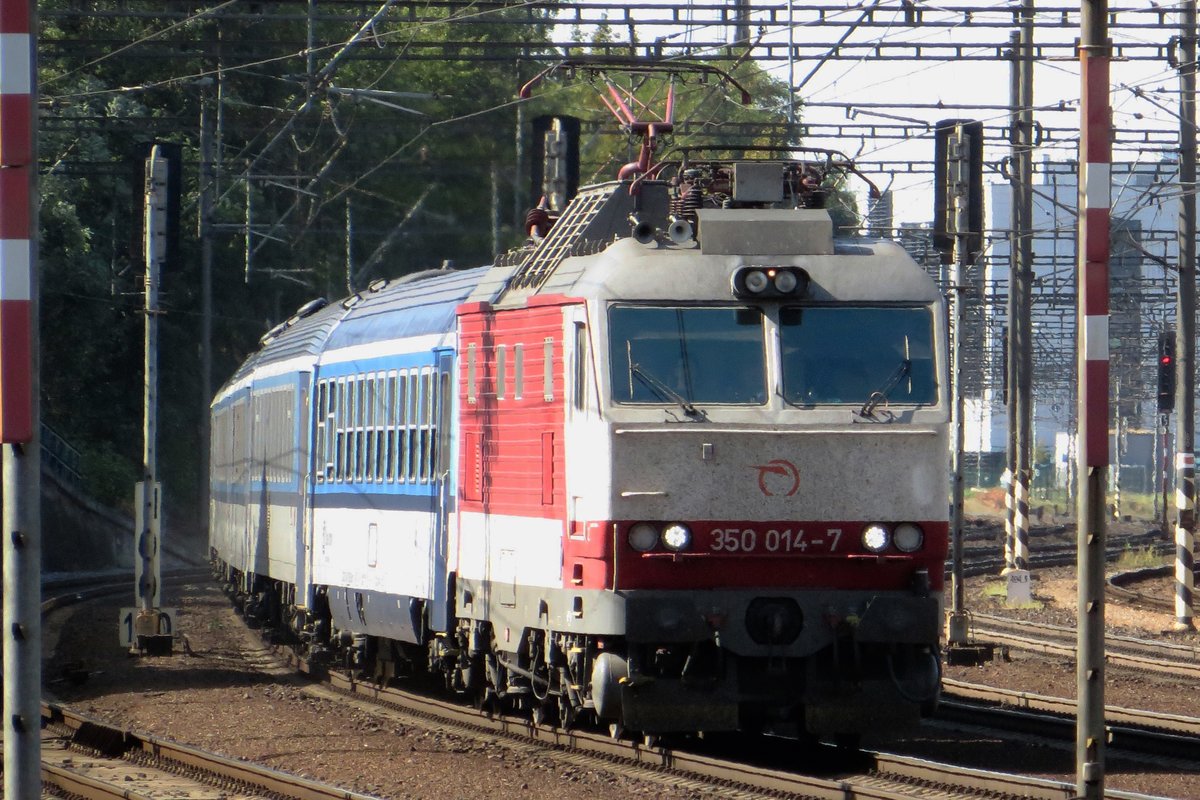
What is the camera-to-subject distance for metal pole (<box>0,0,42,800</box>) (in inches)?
222

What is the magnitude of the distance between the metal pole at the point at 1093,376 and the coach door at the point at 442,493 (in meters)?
6.53

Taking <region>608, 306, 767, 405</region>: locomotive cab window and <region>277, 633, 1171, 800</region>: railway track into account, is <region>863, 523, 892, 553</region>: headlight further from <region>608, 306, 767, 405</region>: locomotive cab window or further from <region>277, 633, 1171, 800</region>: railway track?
<region>277, 633, 1171, 800</region>: railway track

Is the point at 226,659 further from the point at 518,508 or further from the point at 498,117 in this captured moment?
the point at 498,117

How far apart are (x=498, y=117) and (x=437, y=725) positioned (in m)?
36.7

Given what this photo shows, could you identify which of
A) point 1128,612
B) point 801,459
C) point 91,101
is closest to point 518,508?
point 801,459

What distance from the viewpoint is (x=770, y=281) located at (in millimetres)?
10992

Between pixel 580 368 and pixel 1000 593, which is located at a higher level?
pixel 580 368

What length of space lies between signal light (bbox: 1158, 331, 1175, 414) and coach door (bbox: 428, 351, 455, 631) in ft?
80.9

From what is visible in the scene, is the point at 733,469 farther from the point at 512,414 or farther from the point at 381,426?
the point at 381,426

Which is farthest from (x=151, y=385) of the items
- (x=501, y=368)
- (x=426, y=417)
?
(x=501, y=368)

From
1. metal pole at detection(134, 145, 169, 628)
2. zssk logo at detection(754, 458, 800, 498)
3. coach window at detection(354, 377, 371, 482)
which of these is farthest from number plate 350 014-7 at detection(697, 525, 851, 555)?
metal pole at detection(134, 145, 169, 628)

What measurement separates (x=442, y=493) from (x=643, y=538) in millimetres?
3566

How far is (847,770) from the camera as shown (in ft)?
37.9

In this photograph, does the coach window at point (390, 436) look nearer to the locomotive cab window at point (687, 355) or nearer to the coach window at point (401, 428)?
the coach window at point (401, 428)
